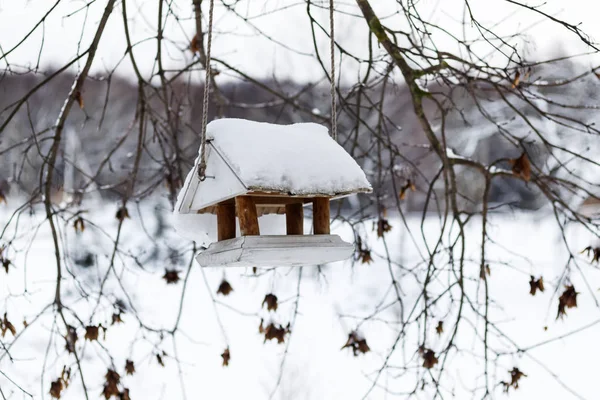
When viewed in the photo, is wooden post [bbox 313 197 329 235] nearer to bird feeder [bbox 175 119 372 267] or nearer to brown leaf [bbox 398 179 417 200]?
bird feeder [bbox 175 119 372 267]

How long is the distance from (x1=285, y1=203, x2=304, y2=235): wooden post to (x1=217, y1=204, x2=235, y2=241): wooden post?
0.48ft

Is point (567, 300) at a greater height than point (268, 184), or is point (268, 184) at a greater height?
point (268, 184)

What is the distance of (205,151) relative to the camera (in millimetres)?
1490

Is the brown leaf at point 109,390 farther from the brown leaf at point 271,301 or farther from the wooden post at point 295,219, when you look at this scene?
the wooden post at point 295,219

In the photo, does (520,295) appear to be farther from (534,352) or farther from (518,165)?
(518,165)

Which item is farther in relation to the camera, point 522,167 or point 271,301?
point 271,301

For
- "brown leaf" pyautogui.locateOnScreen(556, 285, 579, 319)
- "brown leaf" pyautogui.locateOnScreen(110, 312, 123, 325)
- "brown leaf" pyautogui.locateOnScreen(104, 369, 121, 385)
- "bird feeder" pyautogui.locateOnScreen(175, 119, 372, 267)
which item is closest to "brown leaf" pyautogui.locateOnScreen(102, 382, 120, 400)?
"brown leaf" pyautogui.locateOnScreen(104, 369, 121, 385)

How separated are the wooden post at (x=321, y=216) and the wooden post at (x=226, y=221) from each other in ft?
0.70

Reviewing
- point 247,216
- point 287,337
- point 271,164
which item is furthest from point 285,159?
point 287,337

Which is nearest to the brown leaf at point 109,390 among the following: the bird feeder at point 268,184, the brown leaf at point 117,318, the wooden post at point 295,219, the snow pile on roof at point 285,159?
the brown leaf at point 117,318

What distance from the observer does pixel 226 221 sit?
1590 mm

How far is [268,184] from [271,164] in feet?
0.20

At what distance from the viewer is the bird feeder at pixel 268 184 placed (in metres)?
1.35

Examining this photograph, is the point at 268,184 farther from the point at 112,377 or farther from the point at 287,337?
the point at 287,337
